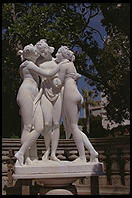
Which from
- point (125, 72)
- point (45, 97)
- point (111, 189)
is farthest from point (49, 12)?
point (111, 189)

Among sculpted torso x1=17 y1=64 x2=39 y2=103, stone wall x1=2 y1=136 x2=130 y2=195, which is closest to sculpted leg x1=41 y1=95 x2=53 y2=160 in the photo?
sculpted torso x1=17 y1=64 x2=39 y2=103

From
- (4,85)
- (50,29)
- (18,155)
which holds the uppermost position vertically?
(50,29)

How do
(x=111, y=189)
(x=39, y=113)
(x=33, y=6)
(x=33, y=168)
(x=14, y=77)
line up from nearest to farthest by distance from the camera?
(x=33, y=168) → (x=39, y=113) → (x=111, y=189) → (x=33, y=6) → (x=14, y=77)

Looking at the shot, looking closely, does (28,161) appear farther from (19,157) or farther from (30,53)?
(30,53)

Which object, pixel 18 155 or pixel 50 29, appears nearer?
pixel 18 155

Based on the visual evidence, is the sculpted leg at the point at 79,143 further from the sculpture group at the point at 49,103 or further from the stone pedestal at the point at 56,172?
the stone pedestal at the point at 56,172

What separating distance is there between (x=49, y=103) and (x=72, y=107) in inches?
19.6

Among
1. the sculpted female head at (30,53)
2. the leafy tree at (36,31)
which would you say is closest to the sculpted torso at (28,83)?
the sculpted female head at (30,53)

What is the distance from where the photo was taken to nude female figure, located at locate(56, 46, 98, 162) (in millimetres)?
6125

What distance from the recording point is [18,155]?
19.1 ft

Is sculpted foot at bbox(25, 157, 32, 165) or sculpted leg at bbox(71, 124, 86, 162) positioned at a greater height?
sculpted leg at bbox(71, 124, 86, 162)

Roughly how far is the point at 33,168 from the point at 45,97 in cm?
151

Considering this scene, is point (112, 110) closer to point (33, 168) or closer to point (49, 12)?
point (49, 12)

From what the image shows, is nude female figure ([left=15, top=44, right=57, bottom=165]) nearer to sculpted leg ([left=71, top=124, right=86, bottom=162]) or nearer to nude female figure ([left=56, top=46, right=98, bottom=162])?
nude female figure ([left=56, top=46, right=98, bottom=162])
